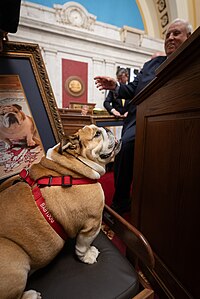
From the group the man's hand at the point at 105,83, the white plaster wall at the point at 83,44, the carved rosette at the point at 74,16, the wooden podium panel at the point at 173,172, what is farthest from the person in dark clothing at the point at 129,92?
the carved rosette at the point at 74,16

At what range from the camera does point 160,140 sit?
88cm

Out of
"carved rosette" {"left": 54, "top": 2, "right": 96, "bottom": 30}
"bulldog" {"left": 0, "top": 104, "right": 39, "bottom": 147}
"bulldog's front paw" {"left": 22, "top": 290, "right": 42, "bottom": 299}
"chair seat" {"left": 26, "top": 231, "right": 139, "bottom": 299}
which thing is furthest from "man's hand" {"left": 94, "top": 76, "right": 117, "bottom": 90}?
"carved rosette" {"left": 54, "top": 2, "right": 96, "bottom": 30}

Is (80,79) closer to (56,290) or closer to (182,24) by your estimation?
(182,24)

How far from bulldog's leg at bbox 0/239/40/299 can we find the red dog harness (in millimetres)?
133

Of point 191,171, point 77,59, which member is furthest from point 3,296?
point 77,59

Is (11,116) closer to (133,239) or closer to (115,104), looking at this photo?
(133,239)

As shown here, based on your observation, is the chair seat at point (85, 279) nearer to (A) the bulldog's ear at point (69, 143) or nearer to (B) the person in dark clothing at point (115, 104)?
(A) the bulldog's ear at point (69, 143)

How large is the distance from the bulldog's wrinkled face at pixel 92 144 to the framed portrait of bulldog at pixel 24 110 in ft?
1.40

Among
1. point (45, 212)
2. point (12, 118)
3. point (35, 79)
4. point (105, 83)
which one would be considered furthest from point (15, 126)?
point (105, 83)

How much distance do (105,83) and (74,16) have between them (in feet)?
17.6

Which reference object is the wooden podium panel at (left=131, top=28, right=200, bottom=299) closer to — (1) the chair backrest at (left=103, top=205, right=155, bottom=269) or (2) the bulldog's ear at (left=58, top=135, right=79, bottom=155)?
(1) the chair backrest at (left=103, top=205, right=155, bottom=269)

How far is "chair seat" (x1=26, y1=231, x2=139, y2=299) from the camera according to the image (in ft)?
1.90

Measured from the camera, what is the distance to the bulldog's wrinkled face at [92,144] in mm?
781

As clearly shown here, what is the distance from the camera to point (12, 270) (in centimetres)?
53
